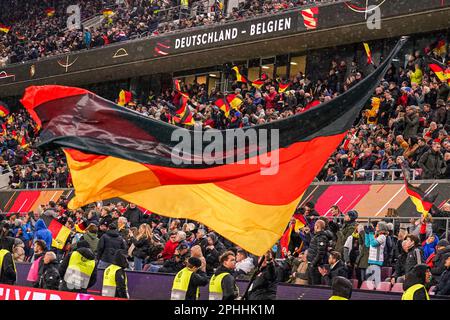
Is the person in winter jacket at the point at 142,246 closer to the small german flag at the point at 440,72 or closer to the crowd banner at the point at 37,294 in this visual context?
the crowd banner at the point at 37,294

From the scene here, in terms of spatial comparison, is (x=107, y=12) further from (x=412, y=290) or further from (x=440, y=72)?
(x=412, y=290)

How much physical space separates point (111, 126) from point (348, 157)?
11253mm

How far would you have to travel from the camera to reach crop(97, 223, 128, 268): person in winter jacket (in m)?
15.8

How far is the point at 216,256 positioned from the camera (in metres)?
15.7

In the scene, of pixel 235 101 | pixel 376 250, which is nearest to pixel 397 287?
pixel 376 250

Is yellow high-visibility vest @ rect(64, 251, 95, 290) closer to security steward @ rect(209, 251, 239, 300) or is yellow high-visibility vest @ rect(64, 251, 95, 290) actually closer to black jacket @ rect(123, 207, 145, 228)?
security steward @ rect(209, 251, 239, 300)

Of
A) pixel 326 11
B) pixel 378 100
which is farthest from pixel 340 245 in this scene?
pixel 326 11

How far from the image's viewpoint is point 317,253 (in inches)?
554

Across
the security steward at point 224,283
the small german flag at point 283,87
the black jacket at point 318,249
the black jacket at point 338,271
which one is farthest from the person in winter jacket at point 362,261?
the small german flag at point 283,87

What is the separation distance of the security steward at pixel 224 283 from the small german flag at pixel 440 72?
1266 centimetres

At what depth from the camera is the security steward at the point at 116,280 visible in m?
12.9

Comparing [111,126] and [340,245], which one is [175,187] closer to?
[111,126]

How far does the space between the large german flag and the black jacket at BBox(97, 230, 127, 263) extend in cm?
482

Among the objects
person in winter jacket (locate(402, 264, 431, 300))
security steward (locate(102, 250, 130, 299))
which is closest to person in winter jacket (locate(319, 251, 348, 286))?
security steward (locate(102, 250, 130, 299))
